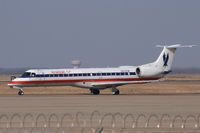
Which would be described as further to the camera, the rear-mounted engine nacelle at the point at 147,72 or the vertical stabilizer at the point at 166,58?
the vertical stabilizer at the point at 166,58

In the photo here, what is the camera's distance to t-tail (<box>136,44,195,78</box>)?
165ft

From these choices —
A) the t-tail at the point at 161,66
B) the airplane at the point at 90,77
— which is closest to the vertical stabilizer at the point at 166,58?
the t-tail at the point at 161,66

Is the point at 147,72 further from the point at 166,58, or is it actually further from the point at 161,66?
the point at 166,58

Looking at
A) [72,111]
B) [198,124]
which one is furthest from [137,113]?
[198,124]

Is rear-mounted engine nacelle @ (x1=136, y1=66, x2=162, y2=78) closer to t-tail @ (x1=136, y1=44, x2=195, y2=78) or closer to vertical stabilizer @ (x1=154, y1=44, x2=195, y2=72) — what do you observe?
t-tail @ (x1=136, y1=44, x2=195, y2=78)

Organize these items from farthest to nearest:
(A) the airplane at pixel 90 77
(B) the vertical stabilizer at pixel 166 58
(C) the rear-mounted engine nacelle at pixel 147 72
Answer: (B) the vertical stabilizer at pixel 166 58 → (C) the rear-mounted engine nacelle at pixel 147 72 → (A) the airplane at pixel 90 77

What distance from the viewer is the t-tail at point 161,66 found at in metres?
50.4

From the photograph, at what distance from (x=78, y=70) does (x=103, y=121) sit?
2808cm

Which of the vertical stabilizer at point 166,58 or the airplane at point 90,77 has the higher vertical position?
the vertical stabilizer at point 166,58

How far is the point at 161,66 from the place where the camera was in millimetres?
52031

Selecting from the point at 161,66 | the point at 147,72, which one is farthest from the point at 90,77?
the point at 161,66

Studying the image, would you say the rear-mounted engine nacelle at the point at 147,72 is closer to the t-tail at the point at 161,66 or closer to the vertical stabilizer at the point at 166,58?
the t-tail at the point at 161,66

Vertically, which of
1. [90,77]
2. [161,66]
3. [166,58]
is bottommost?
[90,77]

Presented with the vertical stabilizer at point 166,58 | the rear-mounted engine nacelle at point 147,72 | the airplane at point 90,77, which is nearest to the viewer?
the airplane at point 90,77
